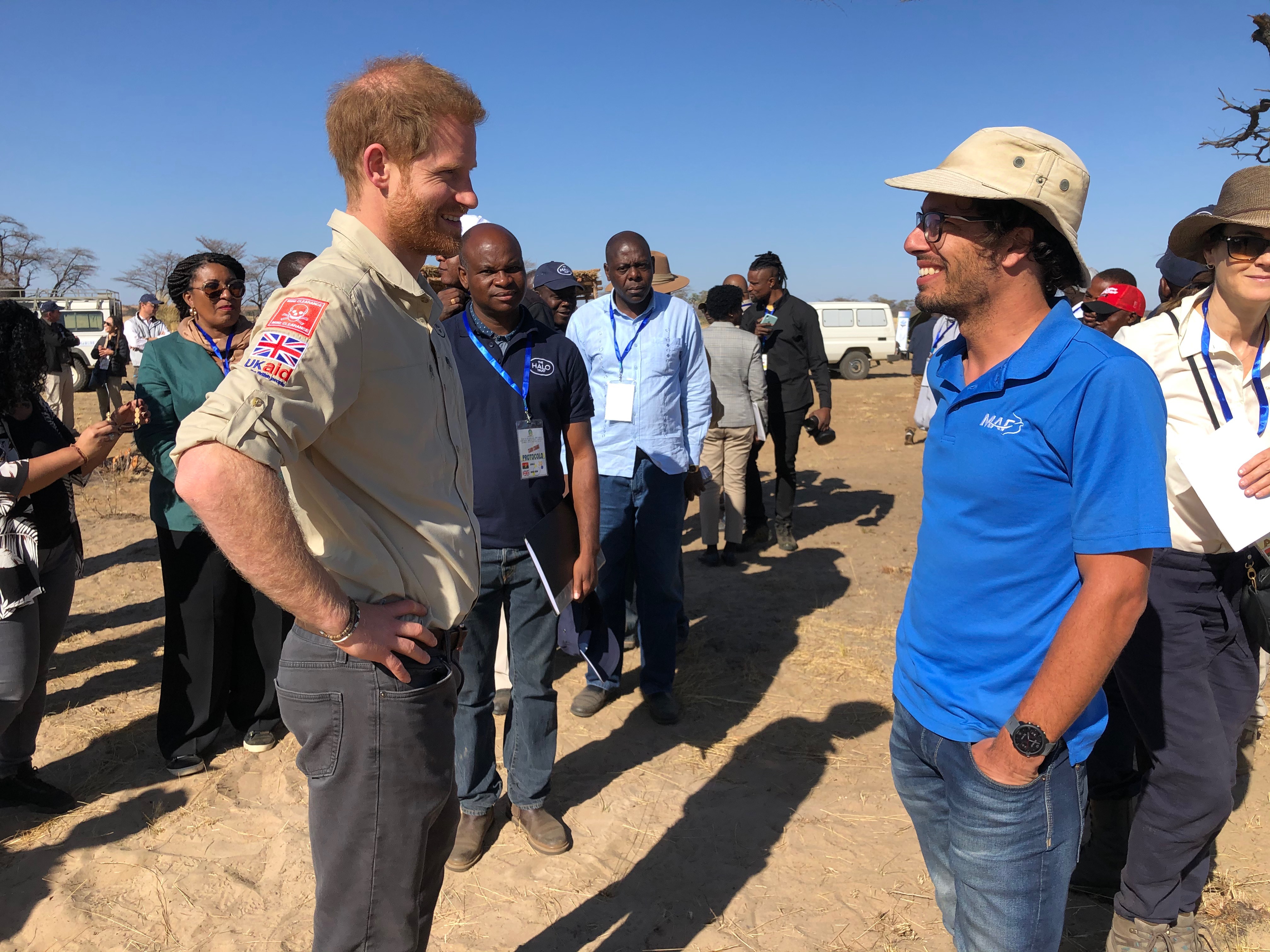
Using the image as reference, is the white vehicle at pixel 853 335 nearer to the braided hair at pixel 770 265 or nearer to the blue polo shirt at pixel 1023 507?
the braided hair at pixel 770 265

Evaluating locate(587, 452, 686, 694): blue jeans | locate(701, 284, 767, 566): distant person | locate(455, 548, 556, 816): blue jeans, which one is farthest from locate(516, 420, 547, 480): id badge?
locate(701, 284, 767, 566): distant person

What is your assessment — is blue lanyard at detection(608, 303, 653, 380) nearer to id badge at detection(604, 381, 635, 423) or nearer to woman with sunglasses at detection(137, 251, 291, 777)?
id badge at detection(604, 381, 635, 423)

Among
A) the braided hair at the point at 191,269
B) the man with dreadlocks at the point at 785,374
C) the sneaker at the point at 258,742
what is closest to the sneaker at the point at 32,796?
the sneaker at the point at 258,742

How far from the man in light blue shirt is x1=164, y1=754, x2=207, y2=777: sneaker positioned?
1.87 metres

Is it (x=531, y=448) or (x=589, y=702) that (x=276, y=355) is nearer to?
(x=531, y=448)

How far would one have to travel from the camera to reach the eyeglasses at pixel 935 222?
1.75m

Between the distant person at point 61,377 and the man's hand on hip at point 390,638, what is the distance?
120 inches

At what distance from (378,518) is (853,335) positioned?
78.5 feet

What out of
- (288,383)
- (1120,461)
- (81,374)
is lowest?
(1120,461)

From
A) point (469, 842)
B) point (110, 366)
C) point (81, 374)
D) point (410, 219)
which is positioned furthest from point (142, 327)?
point (410, 219)

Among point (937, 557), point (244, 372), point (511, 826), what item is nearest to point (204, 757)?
point (511, 826)

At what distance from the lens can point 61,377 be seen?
14.9 feet

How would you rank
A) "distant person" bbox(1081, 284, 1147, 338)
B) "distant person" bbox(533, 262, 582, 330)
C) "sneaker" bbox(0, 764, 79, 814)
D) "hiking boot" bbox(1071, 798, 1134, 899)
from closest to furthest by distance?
"hiking boot" bbox(1071, 798, 1134, 899) < "sneaker" bbox(0, 764, 79, 814) < "distant person" bbox(533, 262, 582, 330) < "distant person" bbox(1081, 284, 1147, 338)

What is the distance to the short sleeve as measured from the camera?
1.48 metres
